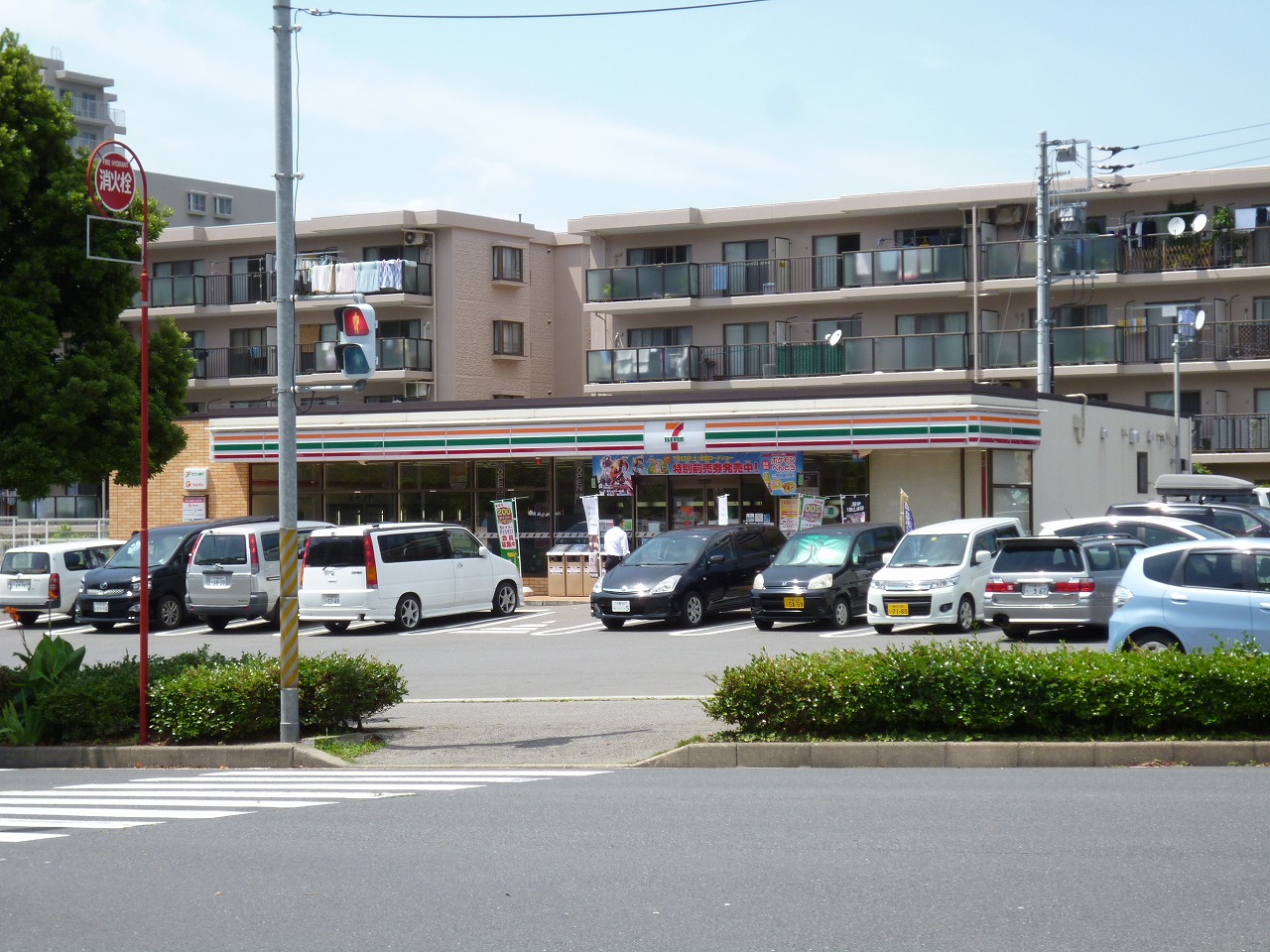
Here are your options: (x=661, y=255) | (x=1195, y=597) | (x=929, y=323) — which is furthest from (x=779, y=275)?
(x=1195, y=597)

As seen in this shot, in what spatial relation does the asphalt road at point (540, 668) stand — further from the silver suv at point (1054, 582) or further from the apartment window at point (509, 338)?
the apartment window at point (509, 338)

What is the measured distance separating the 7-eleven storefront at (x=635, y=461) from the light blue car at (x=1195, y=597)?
1477 cm

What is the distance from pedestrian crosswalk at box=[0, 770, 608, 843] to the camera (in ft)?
33.0

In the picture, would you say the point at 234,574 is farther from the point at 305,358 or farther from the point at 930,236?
the point at 930,236

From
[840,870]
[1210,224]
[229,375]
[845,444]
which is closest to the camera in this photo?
[840,870]

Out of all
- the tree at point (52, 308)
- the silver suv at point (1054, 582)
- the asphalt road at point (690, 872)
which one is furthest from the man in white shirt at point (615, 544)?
the asphalt road at point (690, 872)

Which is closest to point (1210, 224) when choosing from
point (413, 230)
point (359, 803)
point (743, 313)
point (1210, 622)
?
point (743, 313)

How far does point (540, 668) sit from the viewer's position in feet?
67.1

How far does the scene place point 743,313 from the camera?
147 feet

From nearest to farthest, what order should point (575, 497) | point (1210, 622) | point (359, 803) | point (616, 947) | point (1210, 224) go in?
point (616, 947) < point (359, 803) < point (1210, 622) < point (575, 497) < point (1210, 224)

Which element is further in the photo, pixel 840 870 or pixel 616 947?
pixel 840 870

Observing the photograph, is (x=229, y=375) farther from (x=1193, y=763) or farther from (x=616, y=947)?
(x=616, y=947)

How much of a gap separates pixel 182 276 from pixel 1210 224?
106 ft

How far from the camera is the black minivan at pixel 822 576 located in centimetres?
2412
